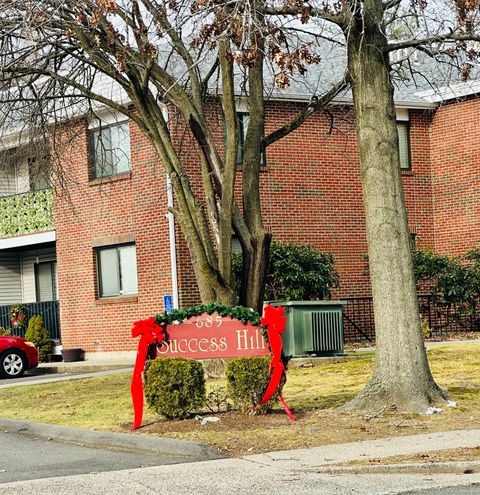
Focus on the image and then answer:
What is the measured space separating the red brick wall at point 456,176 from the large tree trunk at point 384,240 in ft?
50.5

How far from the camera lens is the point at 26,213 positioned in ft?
103

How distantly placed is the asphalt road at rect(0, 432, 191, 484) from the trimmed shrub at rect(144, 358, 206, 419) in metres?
1.03

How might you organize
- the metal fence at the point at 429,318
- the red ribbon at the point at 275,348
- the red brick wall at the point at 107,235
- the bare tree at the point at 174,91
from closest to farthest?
1. the red ribbon at the point at 275,348
2. the bare tree at the point at 174,91
3. the red brick wall at the point at 107,235
4. the metal fence at the point at 429,318

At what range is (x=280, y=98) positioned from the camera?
27.3 meters

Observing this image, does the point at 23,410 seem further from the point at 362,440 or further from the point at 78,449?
the point at 362,440

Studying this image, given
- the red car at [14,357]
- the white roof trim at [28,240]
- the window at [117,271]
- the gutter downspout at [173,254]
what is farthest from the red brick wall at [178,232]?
the red car at [14,357]

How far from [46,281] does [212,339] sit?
2073cm

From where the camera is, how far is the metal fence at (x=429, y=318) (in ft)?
91.0

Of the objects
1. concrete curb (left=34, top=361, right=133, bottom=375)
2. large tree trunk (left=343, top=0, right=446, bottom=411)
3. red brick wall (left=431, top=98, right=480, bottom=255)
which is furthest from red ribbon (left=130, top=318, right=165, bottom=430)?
red brick wall (left=431, top=98, right=480, bottom=255)

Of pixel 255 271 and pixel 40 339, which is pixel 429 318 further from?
pixel 255 271

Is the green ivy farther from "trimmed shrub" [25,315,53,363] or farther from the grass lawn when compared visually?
the grass lawn

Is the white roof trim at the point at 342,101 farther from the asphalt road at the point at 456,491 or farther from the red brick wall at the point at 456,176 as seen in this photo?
the asphalt road at the point at 456,491

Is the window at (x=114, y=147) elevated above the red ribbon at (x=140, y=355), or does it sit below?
above

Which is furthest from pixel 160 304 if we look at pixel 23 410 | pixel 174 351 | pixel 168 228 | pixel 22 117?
pixel 174 351
